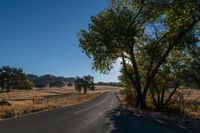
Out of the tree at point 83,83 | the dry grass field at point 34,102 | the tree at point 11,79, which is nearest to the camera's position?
the dry grass field at point 34,102

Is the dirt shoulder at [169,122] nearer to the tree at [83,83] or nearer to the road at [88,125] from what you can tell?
the road at [88,125]

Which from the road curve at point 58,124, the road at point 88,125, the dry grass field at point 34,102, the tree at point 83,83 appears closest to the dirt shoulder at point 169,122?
the road at point 88,125

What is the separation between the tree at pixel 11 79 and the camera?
11794 centimetres

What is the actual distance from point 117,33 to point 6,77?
9713cm

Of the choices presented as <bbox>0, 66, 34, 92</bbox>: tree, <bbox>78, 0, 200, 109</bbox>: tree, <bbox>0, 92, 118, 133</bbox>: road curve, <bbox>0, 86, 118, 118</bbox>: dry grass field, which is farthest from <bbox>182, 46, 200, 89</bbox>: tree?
<bbox>0, 66, 34, 92</bbox>: tree

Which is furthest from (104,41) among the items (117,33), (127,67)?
(127,67)

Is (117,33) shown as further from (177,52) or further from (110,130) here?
(110,130)

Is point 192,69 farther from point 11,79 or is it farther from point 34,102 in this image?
point 11,79

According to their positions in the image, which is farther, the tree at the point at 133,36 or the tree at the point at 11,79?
the tree at the point at 11,79

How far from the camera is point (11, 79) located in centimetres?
12044

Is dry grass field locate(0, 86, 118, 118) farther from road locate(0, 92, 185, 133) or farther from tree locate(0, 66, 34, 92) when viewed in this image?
tree locate(0, 66, 34, 92)

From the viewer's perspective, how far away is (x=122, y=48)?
32625mm

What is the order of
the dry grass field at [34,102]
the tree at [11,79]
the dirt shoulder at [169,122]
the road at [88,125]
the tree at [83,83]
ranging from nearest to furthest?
the road at [88,125], the dirt shoulder at [169,122], the dry grass field at [34,102], the tree at [11,79], the tree at [83,83]

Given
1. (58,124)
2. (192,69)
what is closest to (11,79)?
(192,69)
